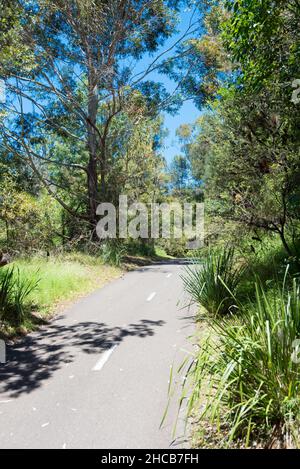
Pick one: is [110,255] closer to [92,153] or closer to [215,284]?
[92,153]

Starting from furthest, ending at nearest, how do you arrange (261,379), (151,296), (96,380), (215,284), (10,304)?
(151,296)
(10,304)
(215,284)
(96,380)
(261,379)

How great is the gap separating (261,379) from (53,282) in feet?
30.0

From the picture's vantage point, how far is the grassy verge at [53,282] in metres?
8.64

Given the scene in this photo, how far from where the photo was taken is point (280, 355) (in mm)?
3711

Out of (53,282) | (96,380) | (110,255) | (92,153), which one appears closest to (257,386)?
(96,380)

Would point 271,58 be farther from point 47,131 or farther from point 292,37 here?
point 47,131

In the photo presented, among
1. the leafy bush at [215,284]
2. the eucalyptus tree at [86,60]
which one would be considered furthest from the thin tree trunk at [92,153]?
the leafy bush at [215,284]

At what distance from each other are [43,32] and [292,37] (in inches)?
570

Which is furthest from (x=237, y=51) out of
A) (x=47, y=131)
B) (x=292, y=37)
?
(x=47, y=131)

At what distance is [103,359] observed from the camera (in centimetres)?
633

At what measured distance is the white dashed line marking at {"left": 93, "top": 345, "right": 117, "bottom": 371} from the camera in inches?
235

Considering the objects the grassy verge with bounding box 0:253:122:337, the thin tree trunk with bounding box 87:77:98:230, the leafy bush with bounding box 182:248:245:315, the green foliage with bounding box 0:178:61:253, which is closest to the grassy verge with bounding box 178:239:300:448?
the leafy bush with bounding box 182:248:245:315

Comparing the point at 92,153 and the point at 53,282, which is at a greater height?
the point at 92,153

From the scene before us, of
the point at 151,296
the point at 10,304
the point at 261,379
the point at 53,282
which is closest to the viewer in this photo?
the point at 261,379
